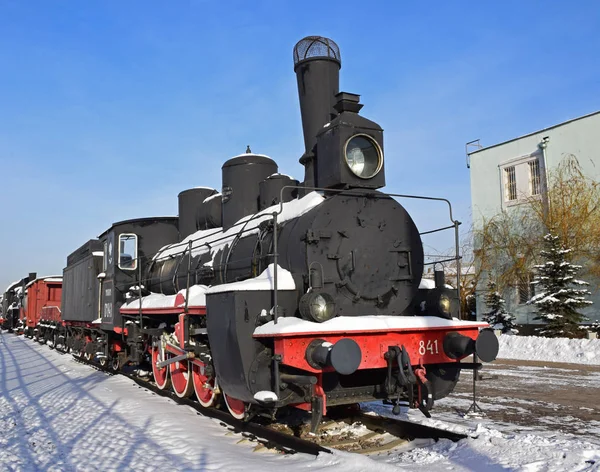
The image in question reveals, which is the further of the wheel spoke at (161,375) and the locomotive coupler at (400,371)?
the wheel spoke at (161,375)

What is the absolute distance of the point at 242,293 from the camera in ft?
17.4

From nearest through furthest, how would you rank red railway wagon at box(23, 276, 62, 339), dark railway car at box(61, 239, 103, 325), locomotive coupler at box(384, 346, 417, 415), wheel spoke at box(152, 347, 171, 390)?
1. locomotive coupler at box(384, 346, 417, 415)
2. wheel spoke at box(152, 347, 171, 390)
3. dark railway car at box(61, 239, 103, 325)
4. red railway wagon at box(23, 276, 62, 339)

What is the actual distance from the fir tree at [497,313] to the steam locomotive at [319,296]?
15.0 m

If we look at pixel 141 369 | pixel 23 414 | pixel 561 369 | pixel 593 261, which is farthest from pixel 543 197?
pixel 23 414

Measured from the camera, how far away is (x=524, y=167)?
21.6 metres

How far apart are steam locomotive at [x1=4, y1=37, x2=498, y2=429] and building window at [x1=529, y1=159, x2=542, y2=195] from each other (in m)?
15.8

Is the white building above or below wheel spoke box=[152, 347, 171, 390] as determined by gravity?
above

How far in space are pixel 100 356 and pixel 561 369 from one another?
10.3 m

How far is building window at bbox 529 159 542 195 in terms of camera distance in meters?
21.2

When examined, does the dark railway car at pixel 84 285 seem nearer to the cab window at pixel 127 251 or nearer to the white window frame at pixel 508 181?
the cab window at pixel 127 251

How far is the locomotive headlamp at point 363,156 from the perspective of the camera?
20.2ft

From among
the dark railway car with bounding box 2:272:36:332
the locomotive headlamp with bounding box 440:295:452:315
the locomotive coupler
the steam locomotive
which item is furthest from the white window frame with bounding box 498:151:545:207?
the dark railway car with bounding box 2:272:36:332

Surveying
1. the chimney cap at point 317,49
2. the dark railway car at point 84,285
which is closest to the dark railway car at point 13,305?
the dark railway car at point 84,285

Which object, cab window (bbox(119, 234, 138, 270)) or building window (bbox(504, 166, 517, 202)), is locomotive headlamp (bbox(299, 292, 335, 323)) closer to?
cab window (bbox(119, 234, 138, 270))
